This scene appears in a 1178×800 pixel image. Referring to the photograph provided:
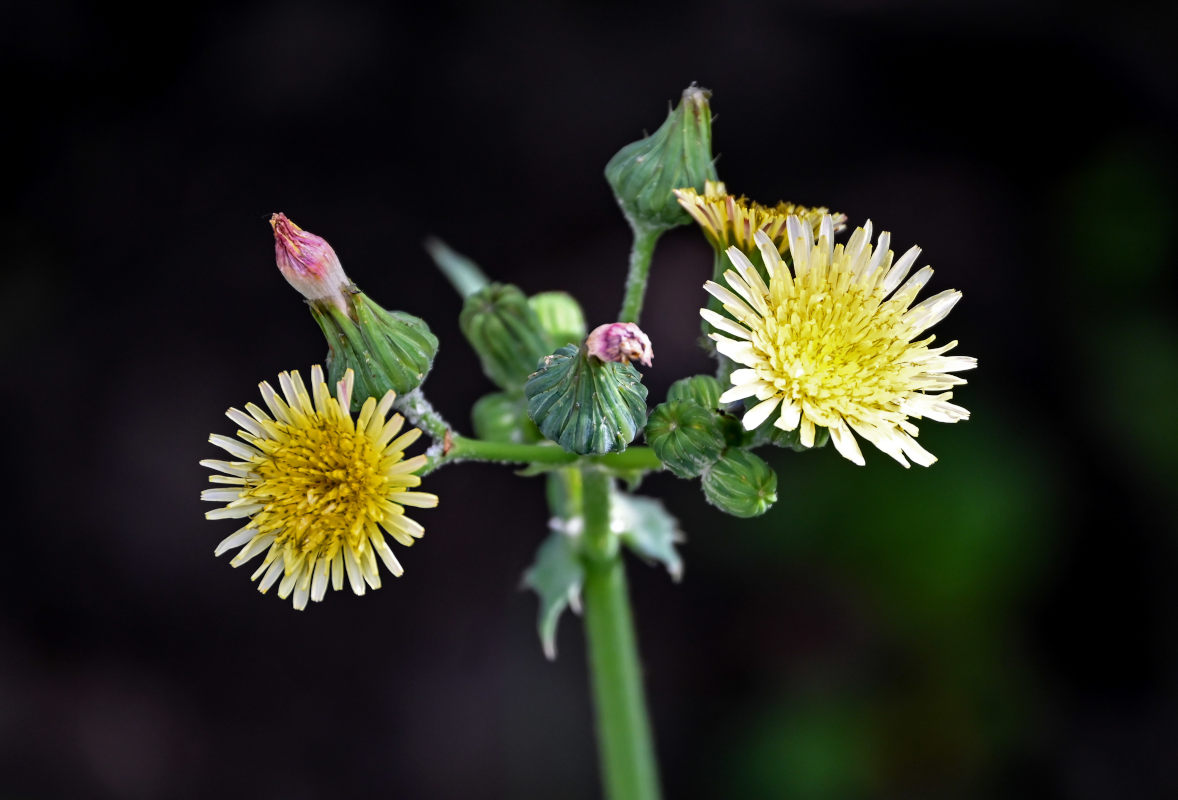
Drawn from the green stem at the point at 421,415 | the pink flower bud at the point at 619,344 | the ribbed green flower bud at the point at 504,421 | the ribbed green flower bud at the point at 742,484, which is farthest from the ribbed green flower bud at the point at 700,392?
the green stem at the point at 421,415

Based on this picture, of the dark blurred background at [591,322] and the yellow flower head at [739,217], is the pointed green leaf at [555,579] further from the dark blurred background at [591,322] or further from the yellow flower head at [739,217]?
the dark blurred background at [591,322]

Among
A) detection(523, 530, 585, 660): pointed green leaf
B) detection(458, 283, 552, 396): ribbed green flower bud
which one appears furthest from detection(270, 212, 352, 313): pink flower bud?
detection(523, 530, 585, 660): pointed green leaf

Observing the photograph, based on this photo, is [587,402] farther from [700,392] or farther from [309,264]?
[309,264]

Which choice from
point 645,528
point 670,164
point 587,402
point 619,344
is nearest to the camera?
point 619,344

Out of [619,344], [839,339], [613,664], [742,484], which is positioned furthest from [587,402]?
[613,664]

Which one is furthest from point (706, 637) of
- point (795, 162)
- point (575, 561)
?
point (795, 162)
